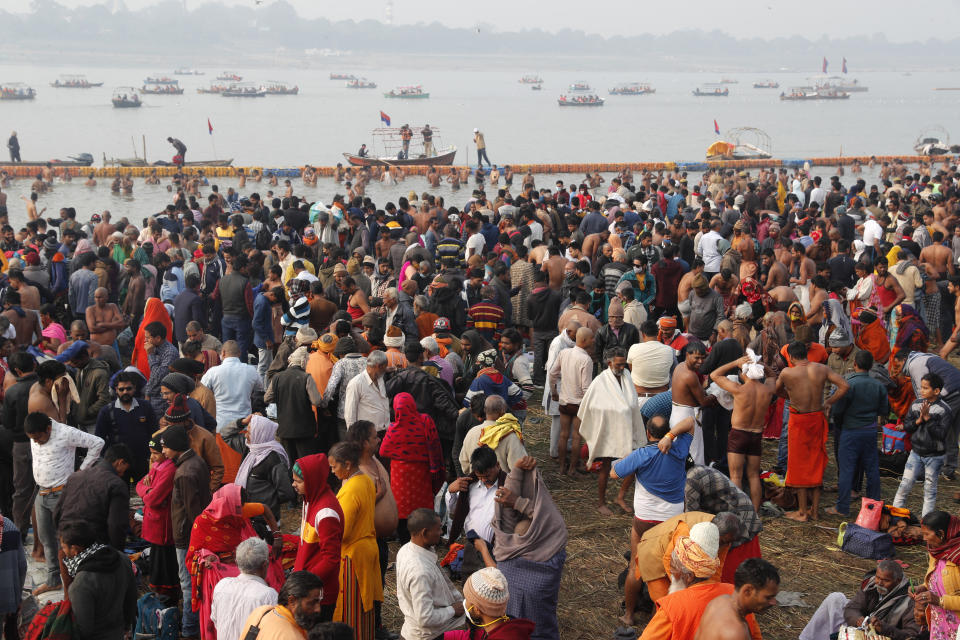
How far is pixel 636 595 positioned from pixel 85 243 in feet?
33.2

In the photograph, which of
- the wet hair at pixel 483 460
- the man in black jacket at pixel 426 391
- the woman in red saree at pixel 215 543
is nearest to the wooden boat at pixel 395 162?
the man in black jacket at pixel 426 391

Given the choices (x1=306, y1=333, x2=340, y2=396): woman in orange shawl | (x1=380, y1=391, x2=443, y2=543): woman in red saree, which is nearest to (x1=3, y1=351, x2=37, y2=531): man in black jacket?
(x1=306, y1=333, x2=340, y2=396): woman in orange shawl

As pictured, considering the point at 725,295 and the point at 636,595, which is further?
the point at 725,295

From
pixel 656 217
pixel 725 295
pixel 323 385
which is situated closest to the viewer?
pixel 323 385

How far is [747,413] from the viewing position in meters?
7.36

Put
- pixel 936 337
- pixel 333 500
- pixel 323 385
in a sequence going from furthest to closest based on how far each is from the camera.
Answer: pixel 936 337
pixel 323 385
pixel 333 500

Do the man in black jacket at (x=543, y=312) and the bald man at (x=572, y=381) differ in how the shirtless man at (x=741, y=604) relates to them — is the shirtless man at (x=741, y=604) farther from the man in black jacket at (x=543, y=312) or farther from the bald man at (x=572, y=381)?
the man in black jacket at (x=543, y=312)

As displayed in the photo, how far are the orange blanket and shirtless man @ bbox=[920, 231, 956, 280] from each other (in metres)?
5.65

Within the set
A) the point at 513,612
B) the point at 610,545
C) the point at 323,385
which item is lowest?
the point at 610,545

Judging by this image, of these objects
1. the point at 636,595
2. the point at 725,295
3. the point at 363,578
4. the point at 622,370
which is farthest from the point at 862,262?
the point at 363,578

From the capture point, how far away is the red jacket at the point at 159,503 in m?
5.83

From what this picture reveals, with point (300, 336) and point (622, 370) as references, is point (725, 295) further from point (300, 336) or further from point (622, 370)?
point (300, 336)

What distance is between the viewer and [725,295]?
33.9ft

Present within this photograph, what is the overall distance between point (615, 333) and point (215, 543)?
4847mm
